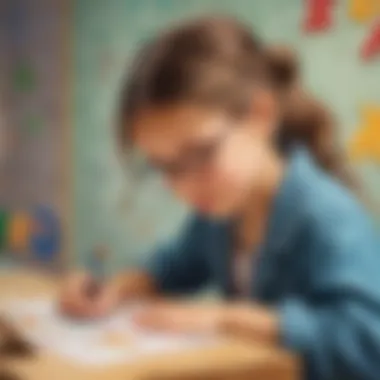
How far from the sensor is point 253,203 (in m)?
1.15

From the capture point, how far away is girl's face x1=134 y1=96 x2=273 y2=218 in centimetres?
114

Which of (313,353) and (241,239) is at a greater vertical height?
(241,239)

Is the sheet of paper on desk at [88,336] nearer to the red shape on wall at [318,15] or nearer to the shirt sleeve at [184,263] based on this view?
the shirt sleeve at [184,263]

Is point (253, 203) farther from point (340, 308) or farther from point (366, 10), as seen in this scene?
point (366, 10)

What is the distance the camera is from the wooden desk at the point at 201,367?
109 centimetres

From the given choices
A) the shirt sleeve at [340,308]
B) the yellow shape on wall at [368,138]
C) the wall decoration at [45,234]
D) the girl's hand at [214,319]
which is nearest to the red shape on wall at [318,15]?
the yellow shape on wall at [368,138]

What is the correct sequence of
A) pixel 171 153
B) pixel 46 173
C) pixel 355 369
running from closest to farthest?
pixel 355 369
pixel 171 153
pixel 46 173

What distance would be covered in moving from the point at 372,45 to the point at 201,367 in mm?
442

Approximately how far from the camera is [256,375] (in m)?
1.10

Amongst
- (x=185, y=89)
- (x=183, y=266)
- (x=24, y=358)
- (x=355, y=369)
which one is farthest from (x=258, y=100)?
(x=24, y=358)

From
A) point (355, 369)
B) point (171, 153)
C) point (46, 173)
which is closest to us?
point (355, 369)

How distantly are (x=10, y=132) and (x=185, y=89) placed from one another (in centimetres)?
31

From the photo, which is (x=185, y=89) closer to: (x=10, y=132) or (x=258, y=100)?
(x=258, y=100)

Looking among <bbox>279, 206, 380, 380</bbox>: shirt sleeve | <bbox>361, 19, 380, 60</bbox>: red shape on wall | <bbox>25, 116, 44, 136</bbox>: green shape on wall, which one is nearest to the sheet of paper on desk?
<bbox>279, 206, 380, 380</bbox>: shirt sleeve
